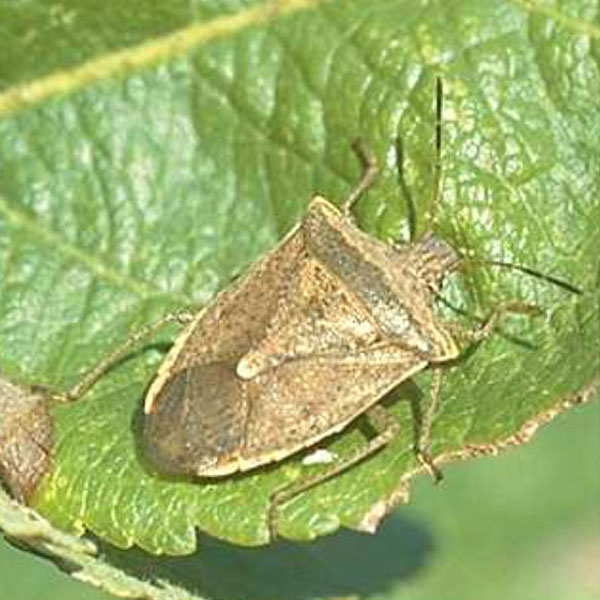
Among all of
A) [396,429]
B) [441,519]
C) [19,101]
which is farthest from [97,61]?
[441,519]

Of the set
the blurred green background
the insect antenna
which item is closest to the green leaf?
the insect antenna

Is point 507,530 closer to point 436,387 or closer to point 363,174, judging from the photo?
point 436,387

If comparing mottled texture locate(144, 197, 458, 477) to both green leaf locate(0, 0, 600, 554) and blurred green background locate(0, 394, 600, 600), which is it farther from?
blurred green background locate(0, 394, 600, 600)

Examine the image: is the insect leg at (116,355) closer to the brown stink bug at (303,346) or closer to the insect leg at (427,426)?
the brown stink bug at (303,346)

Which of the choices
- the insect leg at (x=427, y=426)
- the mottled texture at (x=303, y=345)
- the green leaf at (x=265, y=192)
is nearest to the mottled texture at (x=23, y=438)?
the green leaf at (x=265, y=192)

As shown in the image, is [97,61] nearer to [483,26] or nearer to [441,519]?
[483,26]

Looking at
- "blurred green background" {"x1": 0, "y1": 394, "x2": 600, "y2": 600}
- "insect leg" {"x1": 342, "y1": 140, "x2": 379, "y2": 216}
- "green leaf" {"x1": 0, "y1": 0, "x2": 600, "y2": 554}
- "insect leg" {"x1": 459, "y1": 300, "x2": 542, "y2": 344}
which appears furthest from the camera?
"blurred green background" {"x1": 0, "y1": 394, "x2": 600, "y2": 600}

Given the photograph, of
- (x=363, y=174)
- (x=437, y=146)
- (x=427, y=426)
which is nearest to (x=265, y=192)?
(x=363, y=174)
